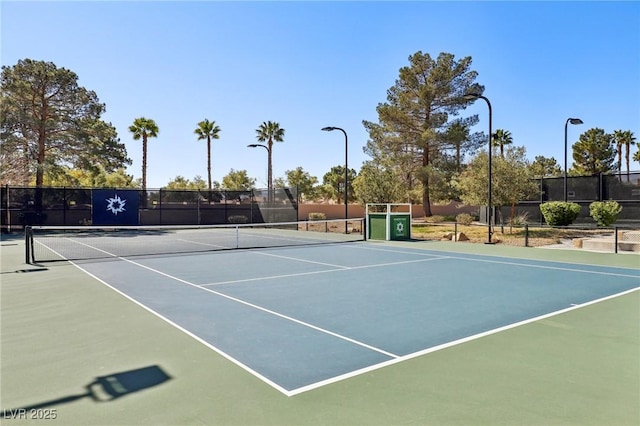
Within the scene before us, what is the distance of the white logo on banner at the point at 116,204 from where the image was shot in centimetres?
2648

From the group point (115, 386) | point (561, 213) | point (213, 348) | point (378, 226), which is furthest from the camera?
point (378, 226)

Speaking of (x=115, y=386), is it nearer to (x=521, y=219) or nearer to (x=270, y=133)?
(x=521, y=219)

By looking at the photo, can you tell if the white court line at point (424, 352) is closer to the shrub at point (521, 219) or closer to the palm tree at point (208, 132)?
the shrub at point (521, 219)

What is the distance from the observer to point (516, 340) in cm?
494

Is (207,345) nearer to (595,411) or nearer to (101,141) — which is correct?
(595,411)

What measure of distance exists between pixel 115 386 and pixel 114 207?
1015 inches

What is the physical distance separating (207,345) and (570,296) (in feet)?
21.0

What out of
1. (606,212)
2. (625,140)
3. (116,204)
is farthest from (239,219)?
(625,140)

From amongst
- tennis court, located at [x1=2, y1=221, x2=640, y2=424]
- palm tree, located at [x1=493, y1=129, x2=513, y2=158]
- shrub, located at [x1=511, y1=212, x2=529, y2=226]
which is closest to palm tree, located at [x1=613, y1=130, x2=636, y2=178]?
palm tree, located at [x1=493, y1=129, x2=513, y2=158]

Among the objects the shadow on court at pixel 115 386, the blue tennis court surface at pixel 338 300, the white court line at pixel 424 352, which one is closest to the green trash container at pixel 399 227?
the blue tennis court surface at pixel 338 300

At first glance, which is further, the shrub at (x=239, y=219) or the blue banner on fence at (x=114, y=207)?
the shrub at (x=239, y=219)

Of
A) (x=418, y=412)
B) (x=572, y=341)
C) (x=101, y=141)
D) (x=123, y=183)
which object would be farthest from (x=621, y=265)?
(x=123, y=183)

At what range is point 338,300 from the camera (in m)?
7.07

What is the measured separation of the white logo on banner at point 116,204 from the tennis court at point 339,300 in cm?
1424
